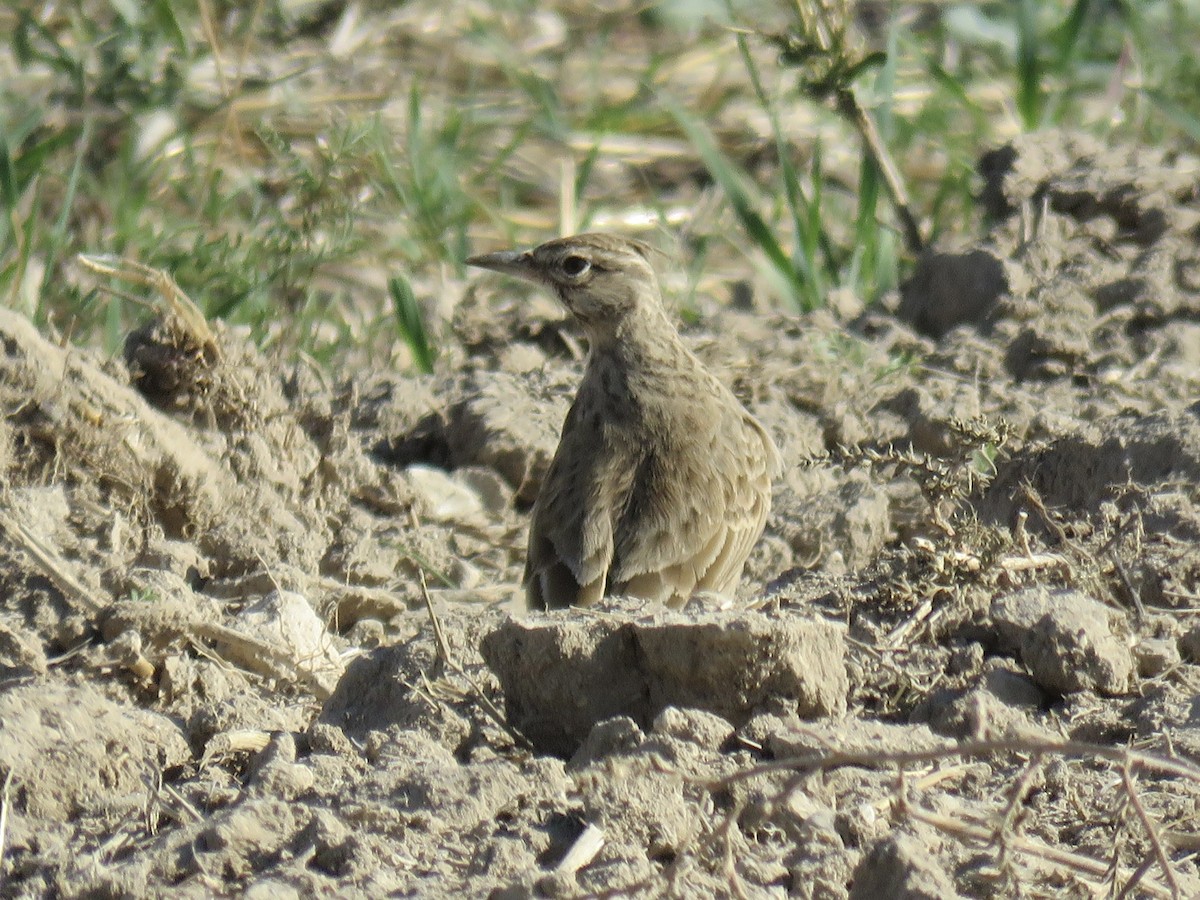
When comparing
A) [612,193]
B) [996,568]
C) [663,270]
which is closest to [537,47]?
[612,193]

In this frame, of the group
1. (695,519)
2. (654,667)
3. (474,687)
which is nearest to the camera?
(654,667)

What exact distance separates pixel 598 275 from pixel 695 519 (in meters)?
1.05

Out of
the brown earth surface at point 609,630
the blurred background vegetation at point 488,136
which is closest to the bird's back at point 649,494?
the brown earth surface at point 609,630

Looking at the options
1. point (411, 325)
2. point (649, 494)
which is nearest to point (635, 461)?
point (649, 494)

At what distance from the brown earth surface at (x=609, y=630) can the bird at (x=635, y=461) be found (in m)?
0.25

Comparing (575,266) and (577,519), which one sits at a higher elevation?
(575,266)

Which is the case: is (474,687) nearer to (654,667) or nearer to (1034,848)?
(654,667)

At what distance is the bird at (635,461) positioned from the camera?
5.38m

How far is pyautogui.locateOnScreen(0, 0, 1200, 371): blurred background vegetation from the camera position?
275 inches

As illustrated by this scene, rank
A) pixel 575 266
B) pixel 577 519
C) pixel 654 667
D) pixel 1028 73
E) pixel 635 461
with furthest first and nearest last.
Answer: pixel 1028 73 → pixel 575 266 → pixel 635 461 → pixel 577 519 → pixel 654 667

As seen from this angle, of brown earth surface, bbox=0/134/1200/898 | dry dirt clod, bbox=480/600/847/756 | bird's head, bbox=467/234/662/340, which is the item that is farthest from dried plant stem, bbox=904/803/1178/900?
bird's head, bbox=467/234/662/340

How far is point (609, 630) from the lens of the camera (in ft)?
12.0

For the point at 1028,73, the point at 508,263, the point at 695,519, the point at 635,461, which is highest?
the point at 1028,73

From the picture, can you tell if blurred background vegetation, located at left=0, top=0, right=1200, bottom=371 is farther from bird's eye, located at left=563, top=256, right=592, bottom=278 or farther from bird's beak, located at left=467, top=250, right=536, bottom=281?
bird's eye, located at left=563, top=256, right=592, bottom=278
